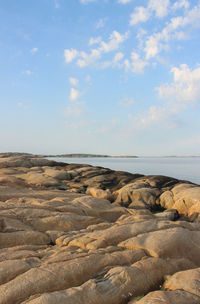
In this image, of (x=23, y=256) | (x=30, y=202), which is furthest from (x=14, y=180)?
(x=23, y=256)

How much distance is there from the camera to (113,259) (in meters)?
6.94

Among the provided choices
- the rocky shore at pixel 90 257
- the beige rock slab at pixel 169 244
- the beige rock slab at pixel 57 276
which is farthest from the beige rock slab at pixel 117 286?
the beige rock slab at pixel 169 244

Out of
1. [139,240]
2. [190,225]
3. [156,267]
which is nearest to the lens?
[156,267]

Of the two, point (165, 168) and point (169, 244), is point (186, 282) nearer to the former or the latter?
point (169, 244)

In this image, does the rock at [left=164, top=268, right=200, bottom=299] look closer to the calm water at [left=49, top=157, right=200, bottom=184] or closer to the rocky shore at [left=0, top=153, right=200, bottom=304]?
the rocky shore at [left=0, top=153, right=200, bottom=304]

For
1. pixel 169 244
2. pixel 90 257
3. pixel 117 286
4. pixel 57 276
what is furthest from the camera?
pixel 169 244

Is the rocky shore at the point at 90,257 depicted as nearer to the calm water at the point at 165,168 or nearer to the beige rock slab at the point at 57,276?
the beige rock slab at the point at 57,276

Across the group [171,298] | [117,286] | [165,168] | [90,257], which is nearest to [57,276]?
[90,257]

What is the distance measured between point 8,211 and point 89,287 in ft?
23.6

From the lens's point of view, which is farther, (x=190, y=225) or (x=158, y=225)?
(x=190, y=225)

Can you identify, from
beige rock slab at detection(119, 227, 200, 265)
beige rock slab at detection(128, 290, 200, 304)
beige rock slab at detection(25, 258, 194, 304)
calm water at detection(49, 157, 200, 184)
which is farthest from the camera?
calm water at detection(49, 157, 200, 184)

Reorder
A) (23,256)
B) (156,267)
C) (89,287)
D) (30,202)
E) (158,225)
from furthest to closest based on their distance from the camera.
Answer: (30,202), (158,225), (23,256), (156,267), (89,287)

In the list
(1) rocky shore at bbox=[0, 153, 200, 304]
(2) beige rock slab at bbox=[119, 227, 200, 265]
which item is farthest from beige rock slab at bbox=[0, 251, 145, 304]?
(2) beige rock slab at bbox=[119, 227, 200, 265]

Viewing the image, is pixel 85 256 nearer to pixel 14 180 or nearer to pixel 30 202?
pixel 30 202
